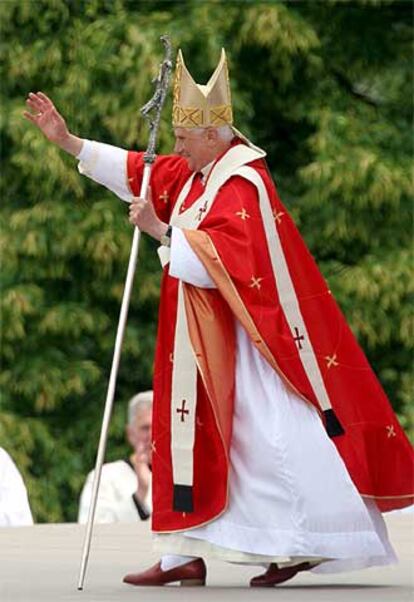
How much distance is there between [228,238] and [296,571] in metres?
1.07

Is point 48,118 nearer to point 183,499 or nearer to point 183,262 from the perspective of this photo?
point 183,262

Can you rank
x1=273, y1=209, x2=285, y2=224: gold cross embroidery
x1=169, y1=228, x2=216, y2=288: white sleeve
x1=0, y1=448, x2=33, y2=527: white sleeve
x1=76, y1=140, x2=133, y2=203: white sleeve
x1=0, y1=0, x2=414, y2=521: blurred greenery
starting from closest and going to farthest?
x1=169, y1=228, x2=216, y2=288: white sleeve < x1=273, y1=209, x2=285, y2=224: gold cross embroidery < x1=76, y1=140, x2=133, y2=203: white sleeve < x1=0, y1=448, x2=33, y2=527: white sleeve < x1=0, y1=0, x2=414, y2=521: blurred greenery

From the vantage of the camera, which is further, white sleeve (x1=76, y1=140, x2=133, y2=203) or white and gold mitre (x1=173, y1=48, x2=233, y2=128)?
white sleeve (x1=76, y1=140, x2=133, y2=203)

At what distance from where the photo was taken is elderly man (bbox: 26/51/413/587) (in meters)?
8.97

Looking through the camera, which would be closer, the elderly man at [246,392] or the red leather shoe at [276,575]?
the elderly man at [246,392]

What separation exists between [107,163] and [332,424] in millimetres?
1168

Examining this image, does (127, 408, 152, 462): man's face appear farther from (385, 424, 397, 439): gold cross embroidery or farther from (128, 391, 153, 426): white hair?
(385, 424, 397, 439): gold cross embroidery

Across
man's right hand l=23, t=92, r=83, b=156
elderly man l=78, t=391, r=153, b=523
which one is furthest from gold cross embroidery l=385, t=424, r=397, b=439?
elderly man l=78, t=391, r=153, b=523

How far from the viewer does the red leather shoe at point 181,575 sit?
909 centimetres

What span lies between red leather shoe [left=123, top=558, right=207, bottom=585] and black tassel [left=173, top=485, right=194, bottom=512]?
211mm

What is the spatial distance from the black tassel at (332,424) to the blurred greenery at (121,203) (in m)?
5.30

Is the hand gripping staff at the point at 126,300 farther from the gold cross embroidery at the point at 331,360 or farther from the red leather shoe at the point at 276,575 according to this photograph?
the gold cross embroidery at the point at 331,360

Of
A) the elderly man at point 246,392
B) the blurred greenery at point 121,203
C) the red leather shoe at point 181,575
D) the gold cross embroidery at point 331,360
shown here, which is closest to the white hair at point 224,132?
the elderly man at point 246,392

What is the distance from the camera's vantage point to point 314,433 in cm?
908
